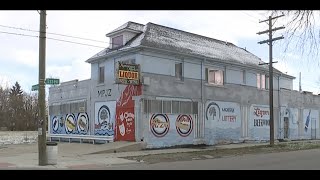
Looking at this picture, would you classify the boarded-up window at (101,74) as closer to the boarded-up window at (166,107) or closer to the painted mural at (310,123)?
the boarded-up window at (166,107)

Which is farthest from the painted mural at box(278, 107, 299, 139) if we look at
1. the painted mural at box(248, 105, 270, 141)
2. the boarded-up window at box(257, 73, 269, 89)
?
the boarded-up window at box(257, 73, 269, 89)

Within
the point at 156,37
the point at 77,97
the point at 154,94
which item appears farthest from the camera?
the point at 77,97

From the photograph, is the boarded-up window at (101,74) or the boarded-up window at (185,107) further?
the boarded-up window at (101,74)

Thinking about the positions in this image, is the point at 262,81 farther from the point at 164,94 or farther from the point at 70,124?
the point at 70,124

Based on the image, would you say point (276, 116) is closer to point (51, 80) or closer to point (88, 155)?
point (88, 155)

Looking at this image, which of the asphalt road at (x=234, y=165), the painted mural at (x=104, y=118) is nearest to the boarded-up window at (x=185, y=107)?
the painted mural at (x=104, y=118)

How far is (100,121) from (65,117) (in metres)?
5.70

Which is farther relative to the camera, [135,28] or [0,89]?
[0,89]

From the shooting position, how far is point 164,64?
2808cm

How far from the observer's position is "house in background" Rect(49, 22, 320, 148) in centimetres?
2698

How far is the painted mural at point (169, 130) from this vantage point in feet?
88.5

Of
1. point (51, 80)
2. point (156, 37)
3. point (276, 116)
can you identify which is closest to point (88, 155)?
point (51, 80)

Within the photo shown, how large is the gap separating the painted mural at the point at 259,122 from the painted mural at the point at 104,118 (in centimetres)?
1248

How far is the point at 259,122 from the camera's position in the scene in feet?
119
